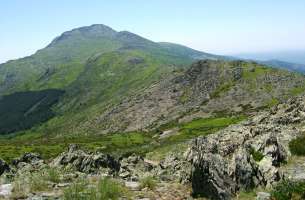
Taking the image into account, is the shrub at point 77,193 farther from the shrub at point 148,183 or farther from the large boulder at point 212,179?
the large boulder at point 212,179

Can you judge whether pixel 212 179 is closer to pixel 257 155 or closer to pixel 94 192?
pixel 94 192

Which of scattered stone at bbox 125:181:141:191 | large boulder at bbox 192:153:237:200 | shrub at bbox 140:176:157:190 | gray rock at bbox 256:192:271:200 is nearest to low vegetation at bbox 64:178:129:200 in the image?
scattered stone at bbox 125:181:141:191

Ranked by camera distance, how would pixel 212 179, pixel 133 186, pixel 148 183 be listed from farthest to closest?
pixel 133 186 → pixel 148 183 → pixel 212 179

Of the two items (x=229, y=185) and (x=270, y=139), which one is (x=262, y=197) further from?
(x=270, y=139)

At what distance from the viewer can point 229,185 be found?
18.9 m

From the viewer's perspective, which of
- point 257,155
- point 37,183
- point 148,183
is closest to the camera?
point 37,183

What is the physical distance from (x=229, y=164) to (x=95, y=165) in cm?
2784

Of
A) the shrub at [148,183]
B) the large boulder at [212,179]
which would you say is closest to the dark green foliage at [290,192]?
the large boulder at [212,179]

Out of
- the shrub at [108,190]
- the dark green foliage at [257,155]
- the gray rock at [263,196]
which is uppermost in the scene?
the shrub at [108,190]

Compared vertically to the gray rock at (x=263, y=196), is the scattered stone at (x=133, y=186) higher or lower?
lower

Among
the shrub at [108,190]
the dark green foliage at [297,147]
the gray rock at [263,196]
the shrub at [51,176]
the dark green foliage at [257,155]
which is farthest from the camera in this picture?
the dark green foliage at [297,147]

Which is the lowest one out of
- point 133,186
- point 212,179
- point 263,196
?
point 133,186

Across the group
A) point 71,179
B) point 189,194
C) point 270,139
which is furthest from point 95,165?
point 189,194

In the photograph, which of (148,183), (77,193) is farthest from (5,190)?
(148,183)
